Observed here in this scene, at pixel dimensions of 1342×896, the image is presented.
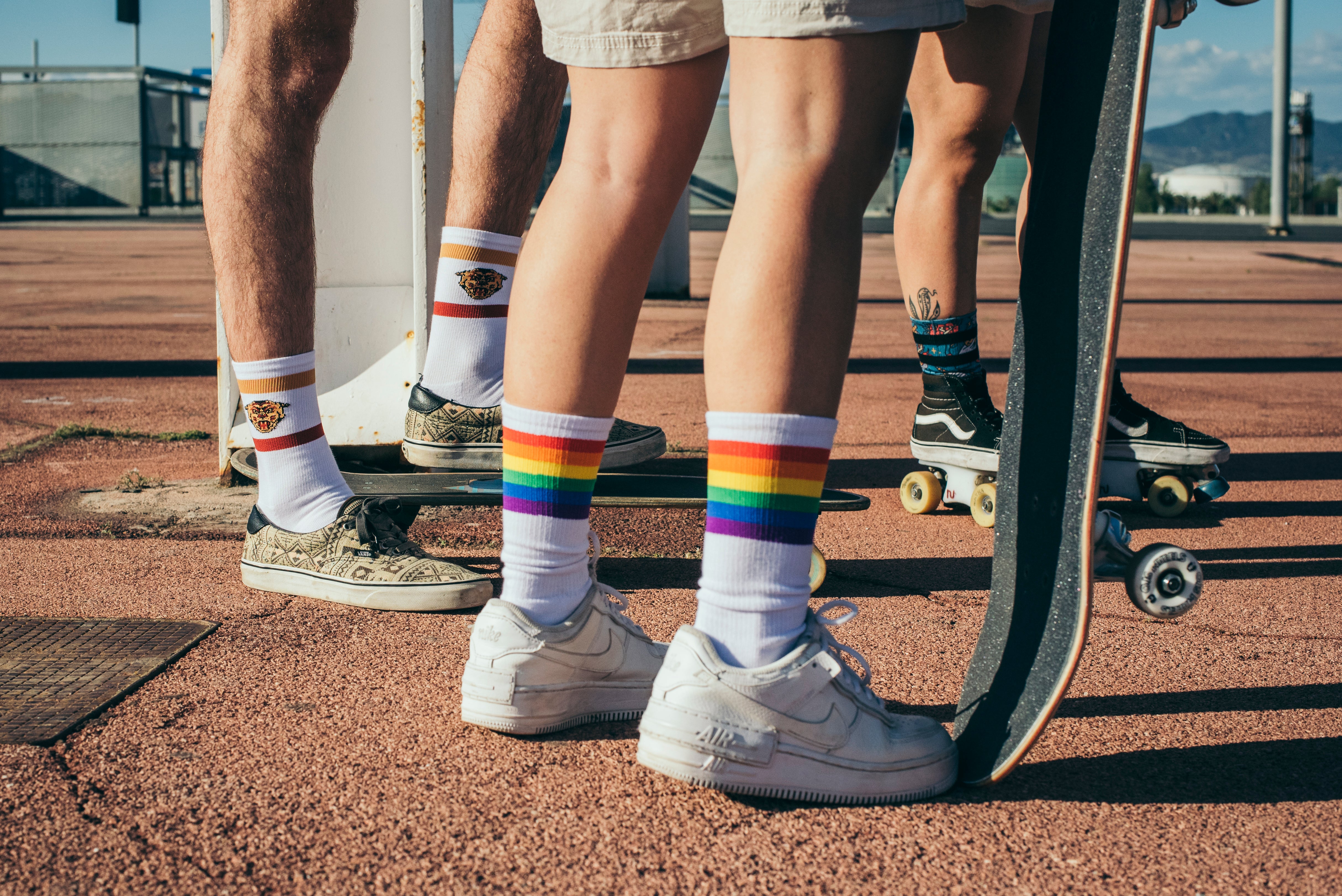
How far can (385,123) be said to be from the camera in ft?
10.7

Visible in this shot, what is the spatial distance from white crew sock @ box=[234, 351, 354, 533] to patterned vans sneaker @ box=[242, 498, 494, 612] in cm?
3

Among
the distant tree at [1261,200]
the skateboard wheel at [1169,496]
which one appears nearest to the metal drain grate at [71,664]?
the skateboard wheel at [1169,496]

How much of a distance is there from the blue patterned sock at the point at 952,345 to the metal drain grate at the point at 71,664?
5.85 feet

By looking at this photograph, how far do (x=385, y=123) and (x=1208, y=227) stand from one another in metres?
28.7

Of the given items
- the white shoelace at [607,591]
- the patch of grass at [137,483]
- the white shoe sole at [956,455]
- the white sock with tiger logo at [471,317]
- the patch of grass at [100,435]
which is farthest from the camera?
the patch of grass at [100,435]

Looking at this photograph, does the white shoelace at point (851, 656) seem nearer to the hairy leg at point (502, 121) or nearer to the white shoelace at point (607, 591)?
the white shoelace at point (607, 591)

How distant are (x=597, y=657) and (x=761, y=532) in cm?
38

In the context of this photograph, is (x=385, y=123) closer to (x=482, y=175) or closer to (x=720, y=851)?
(x=482, y=175)

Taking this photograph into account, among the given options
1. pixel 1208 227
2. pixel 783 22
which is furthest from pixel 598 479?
pixel 1208 227

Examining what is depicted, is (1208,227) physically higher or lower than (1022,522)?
higher

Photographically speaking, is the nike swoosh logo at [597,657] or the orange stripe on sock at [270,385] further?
the orange stripe on sock at [270,385]

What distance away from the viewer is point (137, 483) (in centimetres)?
320

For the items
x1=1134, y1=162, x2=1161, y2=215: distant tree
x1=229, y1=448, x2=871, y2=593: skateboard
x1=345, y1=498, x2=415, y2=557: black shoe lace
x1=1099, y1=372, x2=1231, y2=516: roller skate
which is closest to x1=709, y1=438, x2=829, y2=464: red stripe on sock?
x1=229, y1=448, x2=871, y2=593: skateboard

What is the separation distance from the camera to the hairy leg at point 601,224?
153 centimetres
